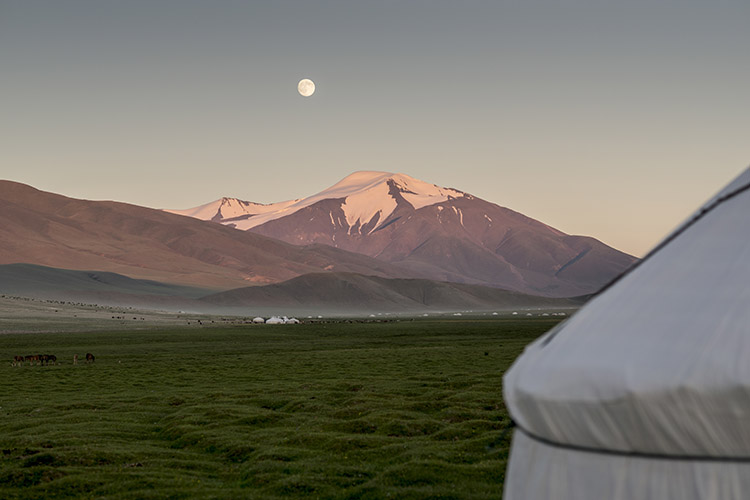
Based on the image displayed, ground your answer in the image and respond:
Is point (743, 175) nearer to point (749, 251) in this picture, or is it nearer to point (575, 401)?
point (749, 251)

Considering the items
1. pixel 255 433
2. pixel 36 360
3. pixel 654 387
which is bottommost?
pixel 36 360

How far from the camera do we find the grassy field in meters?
12.6

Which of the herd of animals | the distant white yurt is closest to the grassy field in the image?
the distant white yurt

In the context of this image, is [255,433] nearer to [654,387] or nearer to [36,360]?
[654,387]

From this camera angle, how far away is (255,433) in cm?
1770

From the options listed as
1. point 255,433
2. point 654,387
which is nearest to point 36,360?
point 255,433

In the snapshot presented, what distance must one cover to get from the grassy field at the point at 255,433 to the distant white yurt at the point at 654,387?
2648mm

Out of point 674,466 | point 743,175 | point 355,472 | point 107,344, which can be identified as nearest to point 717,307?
point 674,466

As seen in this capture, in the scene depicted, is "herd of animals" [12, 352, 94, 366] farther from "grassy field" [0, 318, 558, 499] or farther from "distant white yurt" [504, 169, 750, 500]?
"distant white yurt" [504, 169, 750, 500]

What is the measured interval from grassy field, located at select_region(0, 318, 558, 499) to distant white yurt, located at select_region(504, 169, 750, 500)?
265 centimetres

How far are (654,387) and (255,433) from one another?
13633 mm

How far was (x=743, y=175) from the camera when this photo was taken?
7.43 meters

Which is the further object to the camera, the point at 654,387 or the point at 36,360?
the point at 36,360

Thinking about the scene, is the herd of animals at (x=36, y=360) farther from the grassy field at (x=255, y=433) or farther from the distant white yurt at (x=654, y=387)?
the distant white yurt at (x=654, y=387)
